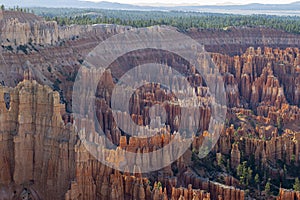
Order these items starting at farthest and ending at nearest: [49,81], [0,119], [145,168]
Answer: [49,81] → [145,168] → [0,119]

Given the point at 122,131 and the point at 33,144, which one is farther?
the point at 122,131

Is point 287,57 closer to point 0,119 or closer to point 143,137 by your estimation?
point 143,137

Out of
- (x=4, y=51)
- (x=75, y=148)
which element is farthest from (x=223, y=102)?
(x=75, y=148)

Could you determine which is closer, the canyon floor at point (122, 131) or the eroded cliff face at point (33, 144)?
the canyon floor at point (122, 131)

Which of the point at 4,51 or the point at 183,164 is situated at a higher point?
the point at 4,51

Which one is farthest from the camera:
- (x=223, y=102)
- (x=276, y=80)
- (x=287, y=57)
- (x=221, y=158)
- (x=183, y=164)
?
(x=287, y=57)

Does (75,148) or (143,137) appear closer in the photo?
(75,148)

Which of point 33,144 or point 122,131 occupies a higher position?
point 33,144

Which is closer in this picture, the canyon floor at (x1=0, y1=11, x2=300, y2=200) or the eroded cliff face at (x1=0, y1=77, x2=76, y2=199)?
the canyon floor at (x1=0, y1=11, x2=300, y2=200)

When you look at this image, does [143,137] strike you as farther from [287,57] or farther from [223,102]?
[287,57]

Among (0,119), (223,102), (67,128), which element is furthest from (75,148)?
(223,102)
